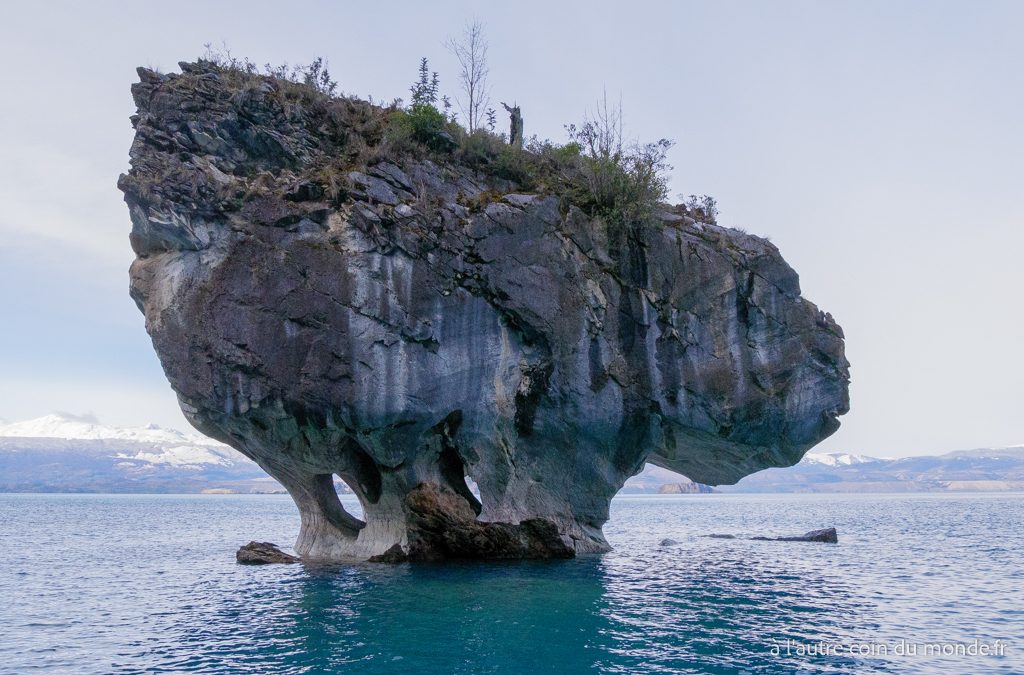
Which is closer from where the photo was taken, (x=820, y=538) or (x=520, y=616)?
(x=520, y=616)

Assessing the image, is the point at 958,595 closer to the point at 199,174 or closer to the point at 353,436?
the point at 353,436

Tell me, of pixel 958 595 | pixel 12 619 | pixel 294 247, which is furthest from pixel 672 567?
pixel 12 619

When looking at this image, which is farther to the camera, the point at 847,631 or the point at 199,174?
the point at 199,174

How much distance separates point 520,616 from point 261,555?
50.0 feet

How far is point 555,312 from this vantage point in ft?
85.8

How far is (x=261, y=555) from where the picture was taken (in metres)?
29.7

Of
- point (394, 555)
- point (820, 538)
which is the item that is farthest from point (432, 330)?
point (820, 538)

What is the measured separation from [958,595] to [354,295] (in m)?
19.7

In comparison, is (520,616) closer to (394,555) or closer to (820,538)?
(394,555)

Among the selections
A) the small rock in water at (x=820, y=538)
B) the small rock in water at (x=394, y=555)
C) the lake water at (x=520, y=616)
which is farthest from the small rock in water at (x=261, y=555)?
the small rock in water at (x=820, y=538)

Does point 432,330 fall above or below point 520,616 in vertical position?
above

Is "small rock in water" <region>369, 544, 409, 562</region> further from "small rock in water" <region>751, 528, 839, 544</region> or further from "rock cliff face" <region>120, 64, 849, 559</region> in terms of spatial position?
"small rock in water" <region>751, 528, 839, 544</region>

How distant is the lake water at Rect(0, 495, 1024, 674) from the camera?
14688mm

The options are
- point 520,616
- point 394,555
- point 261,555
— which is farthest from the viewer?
point 261,555
